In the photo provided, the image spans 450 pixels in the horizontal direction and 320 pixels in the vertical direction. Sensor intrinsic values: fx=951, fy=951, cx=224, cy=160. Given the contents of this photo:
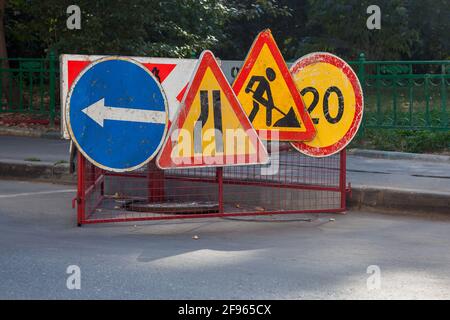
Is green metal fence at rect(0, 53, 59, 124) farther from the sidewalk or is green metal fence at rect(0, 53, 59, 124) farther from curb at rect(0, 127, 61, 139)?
the sidewalk

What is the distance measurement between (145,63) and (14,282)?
2.82m

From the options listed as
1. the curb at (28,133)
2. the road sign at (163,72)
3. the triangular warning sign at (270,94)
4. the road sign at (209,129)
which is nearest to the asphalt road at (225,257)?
the road sign at (209,129)

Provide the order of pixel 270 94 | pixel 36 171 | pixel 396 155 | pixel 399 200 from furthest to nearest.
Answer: pixel 396 155
pixel 36 171
pixel 399 200
pixel 270 94

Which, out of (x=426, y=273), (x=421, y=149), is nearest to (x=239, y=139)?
(x=426, y=273)

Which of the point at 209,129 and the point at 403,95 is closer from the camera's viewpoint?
the point at 209,129

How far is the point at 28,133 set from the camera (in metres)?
16.1

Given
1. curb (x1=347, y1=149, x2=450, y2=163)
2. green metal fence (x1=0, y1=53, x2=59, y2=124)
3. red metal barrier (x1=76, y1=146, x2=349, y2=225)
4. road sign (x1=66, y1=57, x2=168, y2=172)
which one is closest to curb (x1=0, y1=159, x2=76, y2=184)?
red metal barrier (x1=76, y1=146, x2=349, y2=225)

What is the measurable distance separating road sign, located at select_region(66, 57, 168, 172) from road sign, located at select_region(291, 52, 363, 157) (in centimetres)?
141

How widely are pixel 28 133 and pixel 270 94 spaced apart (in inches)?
339

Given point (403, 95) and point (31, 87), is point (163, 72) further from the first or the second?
point (31, 87)

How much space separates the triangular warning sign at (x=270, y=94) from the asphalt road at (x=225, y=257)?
824mm

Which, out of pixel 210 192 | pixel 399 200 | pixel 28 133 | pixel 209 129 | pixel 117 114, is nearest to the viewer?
pixel 117 114

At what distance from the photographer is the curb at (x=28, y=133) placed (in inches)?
620

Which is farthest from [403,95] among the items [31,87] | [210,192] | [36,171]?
[31,87]
